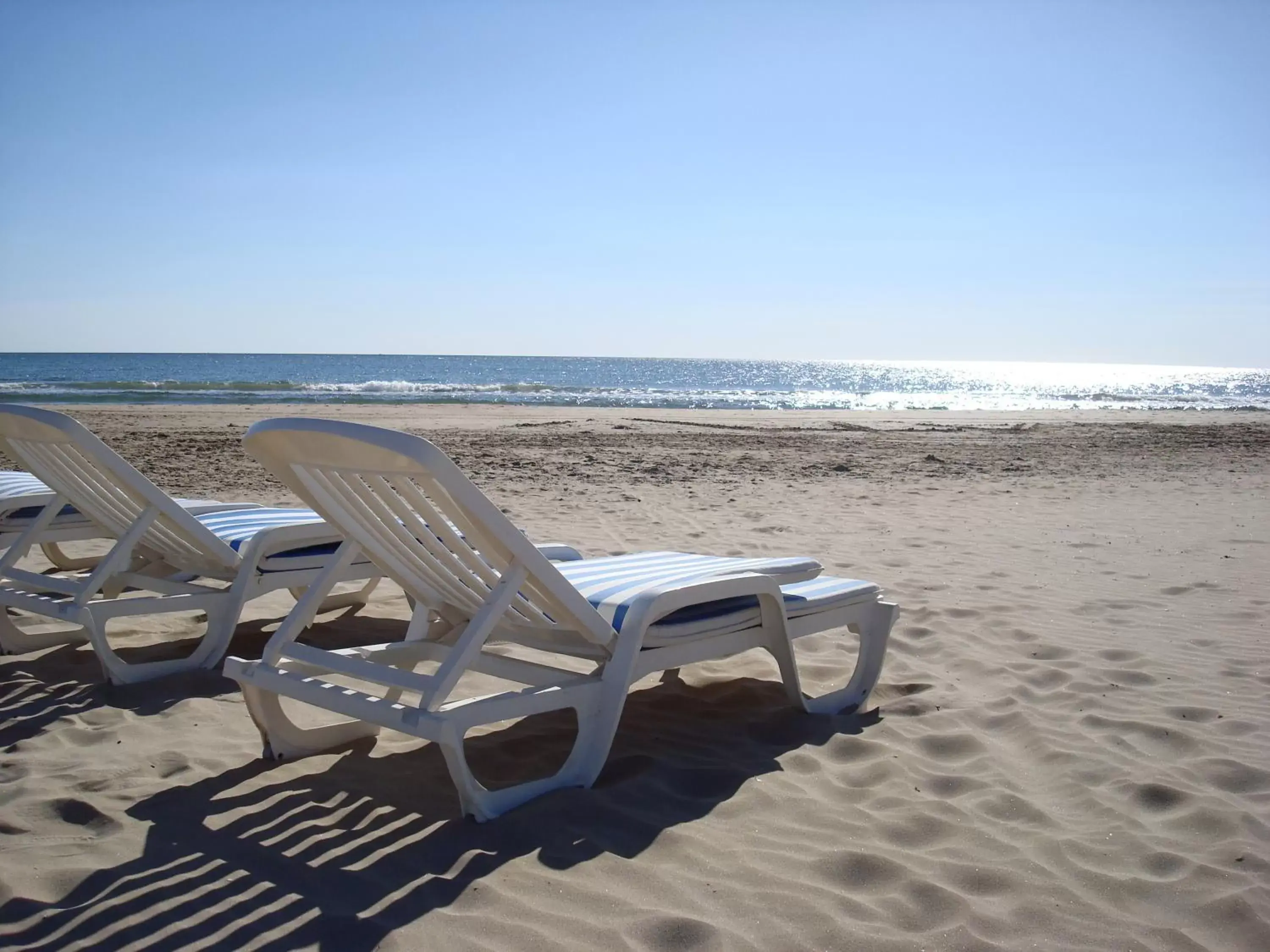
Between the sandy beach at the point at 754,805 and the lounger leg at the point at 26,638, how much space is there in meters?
0.08

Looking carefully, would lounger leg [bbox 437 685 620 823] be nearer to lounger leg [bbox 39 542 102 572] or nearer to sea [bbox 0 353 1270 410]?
lounger leg [bbox 39 542 102 572]

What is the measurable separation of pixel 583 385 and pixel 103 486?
45.6 m

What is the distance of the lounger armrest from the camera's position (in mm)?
2938

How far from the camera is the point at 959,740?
11.1 feet

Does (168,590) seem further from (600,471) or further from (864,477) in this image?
(864,477)

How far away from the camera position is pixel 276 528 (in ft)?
13.6

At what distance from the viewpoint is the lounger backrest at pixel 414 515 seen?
250cm

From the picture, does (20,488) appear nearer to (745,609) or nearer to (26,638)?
(26,638)

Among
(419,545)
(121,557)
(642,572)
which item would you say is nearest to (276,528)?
(121,557)

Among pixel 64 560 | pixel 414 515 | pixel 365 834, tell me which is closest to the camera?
pixel 365 834

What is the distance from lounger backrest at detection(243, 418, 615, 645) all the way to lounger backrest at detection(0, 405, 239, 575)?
119 centimetres

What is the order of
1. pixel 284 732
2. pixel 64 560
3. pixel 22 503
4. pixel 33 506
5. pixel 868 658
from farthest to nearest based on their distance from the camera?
pixel 64 560 → pixel 33 506 → pixel 22 503 → pixel 868 658 → pixel 284 732

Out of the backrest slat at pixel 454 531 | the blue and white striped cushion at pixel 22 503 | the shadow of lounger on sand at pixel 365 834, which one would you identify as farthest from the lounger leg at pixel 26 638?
the backrest slat at pixel 454 531

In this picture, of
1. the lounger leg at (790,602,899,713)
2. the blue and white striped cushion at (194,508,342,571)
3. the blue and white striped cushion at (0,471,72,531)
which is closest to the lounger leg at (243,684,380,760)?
the blue and white striped cushion at (194,508,342,571)
